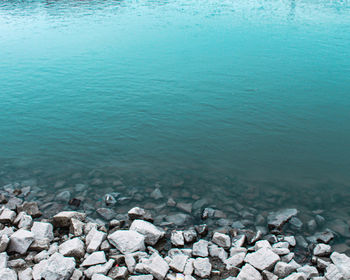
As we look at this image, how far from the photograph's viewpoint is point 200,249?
973cm

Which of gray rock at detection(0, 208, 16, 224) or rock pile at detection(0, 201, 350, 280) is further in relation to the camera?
gray rock at detection(0, 208, 16, 224)

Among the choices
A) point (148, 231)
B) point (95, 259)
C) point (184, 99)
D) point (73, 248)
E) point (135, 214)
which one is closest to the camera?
point (95, 259)

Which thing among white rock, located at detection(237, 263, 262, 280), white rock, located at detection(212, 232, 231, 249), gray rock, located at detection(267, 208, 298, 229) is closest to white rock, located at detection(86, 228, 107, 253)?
white rock, located at detection(212, 232, 231, 249)

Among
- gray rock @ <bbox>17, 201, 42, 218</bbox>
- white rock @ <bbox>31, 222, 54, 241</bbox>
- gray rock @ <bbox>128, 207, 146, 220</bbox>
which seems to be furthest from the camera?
gray rock @ <bbox>17, 201, 42, 218</bbox>

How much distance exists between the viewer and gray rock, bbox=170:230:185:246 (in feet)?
33.2

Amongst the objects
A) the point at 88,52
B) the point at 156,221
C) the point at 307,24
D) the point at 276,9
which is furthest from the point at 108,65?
the point at 276,9

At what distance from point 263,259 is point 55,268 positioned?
5353 millimetres

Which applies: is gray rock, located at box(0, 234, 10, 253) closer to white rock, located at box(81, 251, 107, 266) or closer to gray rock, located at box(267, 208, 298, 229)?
white rock, located at box(81, 251, 107, 266)

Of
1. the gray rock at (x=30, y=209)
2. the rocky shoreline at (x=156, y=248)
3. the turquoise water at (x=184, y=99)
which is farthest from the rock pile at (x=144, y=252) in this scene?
the turquoise water at (x=184, y=99)

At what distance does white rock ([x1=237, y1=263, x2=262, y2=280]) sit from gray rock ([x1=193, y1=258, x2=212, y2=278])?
2.71ft

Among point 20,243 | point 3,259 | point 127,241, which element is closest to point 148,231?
point 127,241

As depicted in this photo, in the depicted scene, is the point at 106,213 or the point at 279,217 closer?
the point at 279,217

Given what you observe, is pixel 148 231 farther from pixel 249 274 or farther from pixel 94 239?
pixel 249 274

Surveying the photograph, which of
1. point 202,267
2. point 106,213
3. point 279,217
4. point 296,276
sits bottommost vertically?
point 106,213
